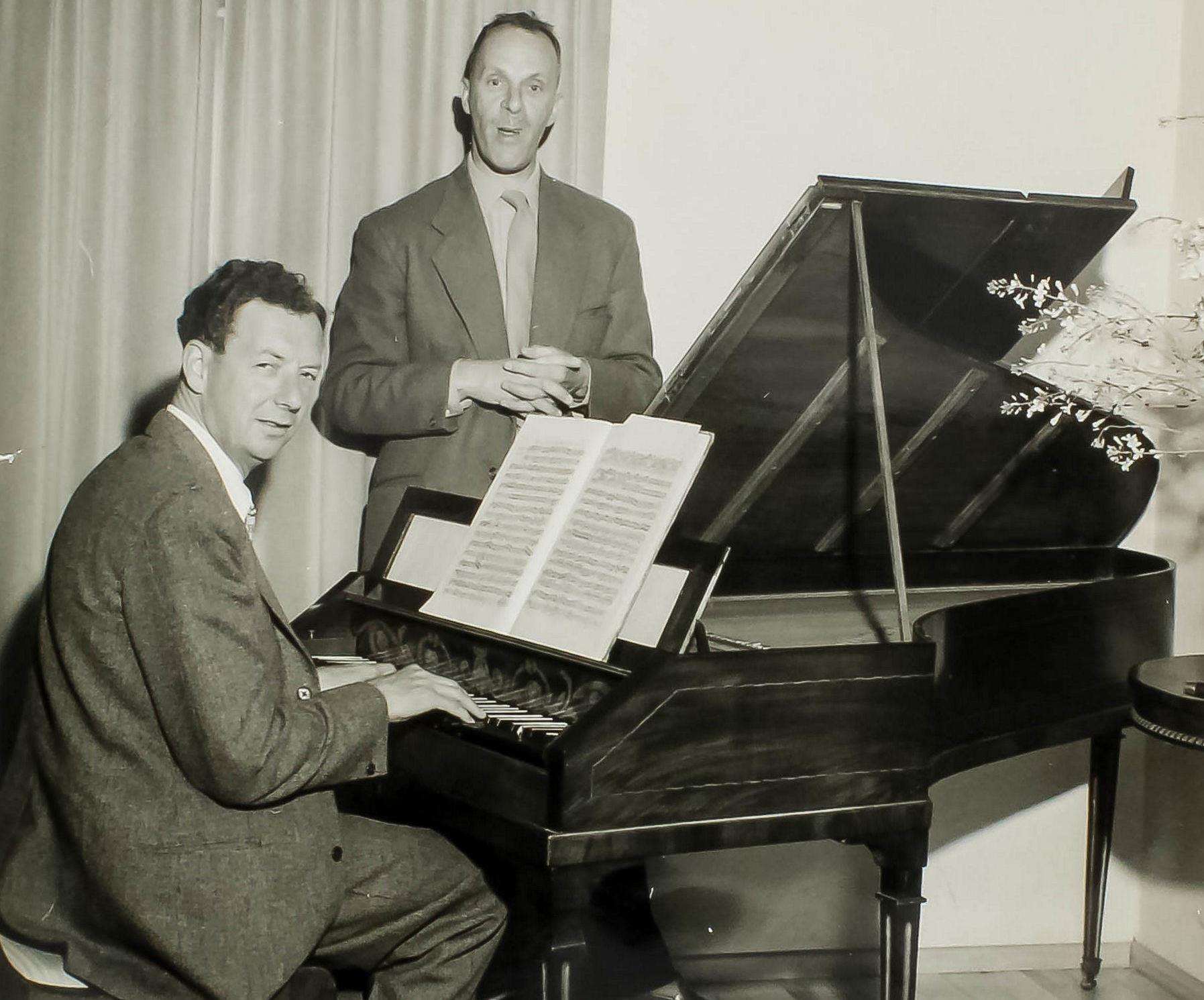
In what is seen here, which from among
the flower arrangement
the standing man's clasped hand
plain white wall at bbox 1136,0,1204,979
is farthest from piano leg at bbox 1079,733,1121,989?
the standing man's clasped hand

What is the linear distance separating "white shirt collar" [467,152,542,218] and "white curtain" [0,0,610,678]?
7 centimetres

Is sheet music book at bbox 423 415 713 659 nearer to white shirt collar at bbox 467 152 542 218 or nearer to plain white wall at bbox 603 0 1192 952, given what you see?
white shirt collar at bbox 467 152 542 218

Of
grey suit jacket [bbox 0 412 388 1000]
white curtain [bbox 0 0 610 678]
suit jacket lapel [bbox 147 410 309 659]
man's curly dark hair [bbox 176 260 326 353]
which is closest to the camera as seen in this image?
grey suit jacket [bbox 0 412 388 1000]

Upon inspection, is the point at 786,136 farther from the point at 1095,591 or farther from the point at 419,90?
the point at 1095,591

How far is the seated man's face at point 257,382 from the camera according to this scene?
7.02 feet

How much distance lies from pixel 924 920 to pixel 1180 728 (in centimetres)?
158

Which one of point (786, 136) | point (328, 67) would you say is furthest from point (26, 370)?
point (786, 136)

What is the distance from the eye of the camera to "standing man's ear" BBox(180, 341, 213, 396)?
2.14 meters

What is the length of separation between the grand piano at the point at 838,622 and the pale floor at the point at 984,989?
10 centimetres

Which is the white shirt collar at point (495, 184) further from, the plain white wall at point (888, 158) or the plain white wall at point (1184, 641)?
the plain white wall at point (1184, 641)

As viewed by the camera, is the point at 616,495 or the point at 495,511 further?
the point at 495,511

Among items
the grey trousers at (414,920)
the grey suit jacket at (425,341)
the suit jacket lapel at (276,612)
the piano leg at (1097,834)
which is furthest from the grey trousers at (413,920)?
the piano leg at (1097,834)

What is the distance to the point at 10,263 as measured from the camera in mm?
3066

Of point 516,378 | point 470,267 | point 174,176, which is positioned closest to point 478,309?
point 470,267
